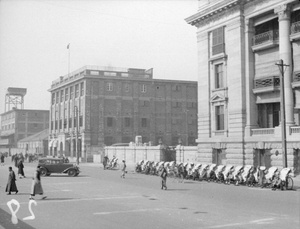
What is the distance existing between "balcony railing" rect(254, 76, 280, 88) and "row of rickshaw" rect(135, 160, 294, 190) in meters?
8.74

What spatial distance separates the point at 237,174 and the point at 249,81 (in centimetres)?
1289

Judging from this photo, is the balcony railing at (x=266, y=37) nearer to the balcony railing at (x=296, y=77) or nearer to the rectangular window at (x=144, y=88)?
the balcony railing at (x=296, y=77)

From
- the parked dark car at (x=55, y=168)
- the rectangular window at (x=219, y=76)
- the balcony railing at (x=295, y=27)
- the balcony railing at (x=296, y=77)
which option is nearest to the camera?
the balcony railing at (x=296, y=77)

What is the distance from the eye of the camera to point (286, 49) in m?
31.4

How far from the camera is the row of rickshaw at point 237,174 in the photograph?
21969mm

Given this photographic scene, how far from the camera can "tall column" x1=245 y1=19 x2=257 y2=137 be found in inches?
1353

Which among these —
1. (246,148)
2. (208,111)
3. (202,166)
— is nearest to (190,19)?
(208,111)

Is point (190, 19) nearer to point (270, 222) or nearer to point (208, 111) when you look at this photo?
point (208, 111)

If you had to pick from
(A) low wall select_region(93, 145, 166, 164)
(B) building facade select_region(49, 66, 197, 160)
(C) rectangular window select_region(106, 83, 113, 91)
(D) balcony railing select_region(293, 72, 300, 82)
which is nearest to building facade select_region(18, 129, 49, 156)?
(B) building facade select_region(49, 66, 197, 160)

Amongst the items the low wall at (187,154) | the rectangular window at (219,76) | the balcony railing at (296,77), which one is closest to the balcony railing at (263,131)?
the balcony railing at (296,77)

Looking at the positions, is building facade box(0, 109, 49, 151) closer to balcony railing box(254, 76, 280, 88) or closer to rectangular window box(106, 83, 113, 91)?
rectangular window box(106, 83, 113, 91)

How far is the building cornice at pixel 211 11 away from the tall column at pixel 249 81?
225cm

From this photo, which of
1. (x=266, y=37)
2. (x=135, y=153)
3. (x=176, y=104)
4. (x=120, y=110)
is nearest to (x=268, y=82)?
(x=266, y=37)

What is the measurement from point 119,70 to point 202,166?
48.9m
